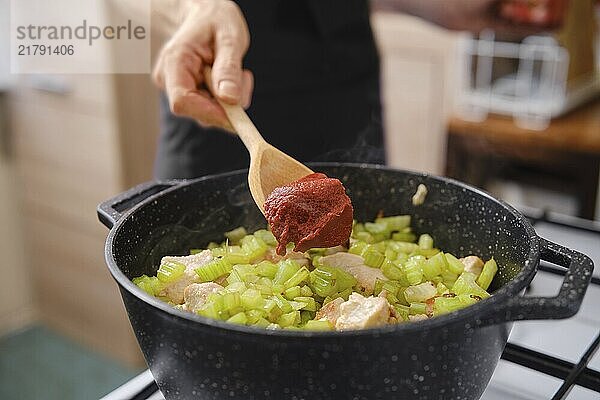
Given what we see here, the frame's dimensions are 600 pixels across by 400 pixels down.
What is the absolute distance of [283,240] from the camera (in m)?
0.70

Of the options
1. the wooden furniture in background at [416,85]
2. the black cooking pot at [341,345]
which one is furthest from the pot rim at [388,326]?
the wooden furniture in background at [416,85]

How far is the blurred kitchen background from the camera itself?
6.55ft

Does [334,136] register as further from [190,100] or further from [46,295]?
[46,295]

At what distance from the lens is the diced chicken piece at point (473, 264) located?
0.75 m

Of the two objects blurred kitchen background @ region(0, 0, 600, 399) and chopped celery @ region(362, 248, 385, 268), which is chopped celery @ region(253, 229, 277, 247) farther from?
blurred kitchen background @ region(0, 0, 600, 399)

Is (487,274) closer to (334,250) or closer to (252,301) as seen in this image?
(334,250)

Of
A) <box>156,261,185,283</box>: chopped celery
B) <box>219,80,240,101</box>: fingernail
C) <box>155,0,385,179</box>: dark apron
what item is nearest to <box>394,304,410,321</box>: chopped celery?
<box>156,261,185,283</box>: chopped celery

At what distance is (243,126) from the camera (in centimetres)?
85

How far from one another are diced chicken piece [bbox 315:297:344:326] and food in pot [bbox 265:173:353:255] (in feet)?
0.25

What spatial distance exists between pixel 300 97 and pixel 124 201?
0.65 meters

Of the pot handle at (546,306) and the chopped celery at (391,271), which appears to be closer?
the pot handle at (546,306)

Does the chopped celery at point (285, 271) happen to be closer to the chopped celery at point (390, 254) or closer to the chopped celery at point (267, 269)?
the chopped celery at point (267, 269)

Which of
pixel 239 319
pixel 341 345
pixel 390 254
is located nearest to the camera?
pixel 341 345
